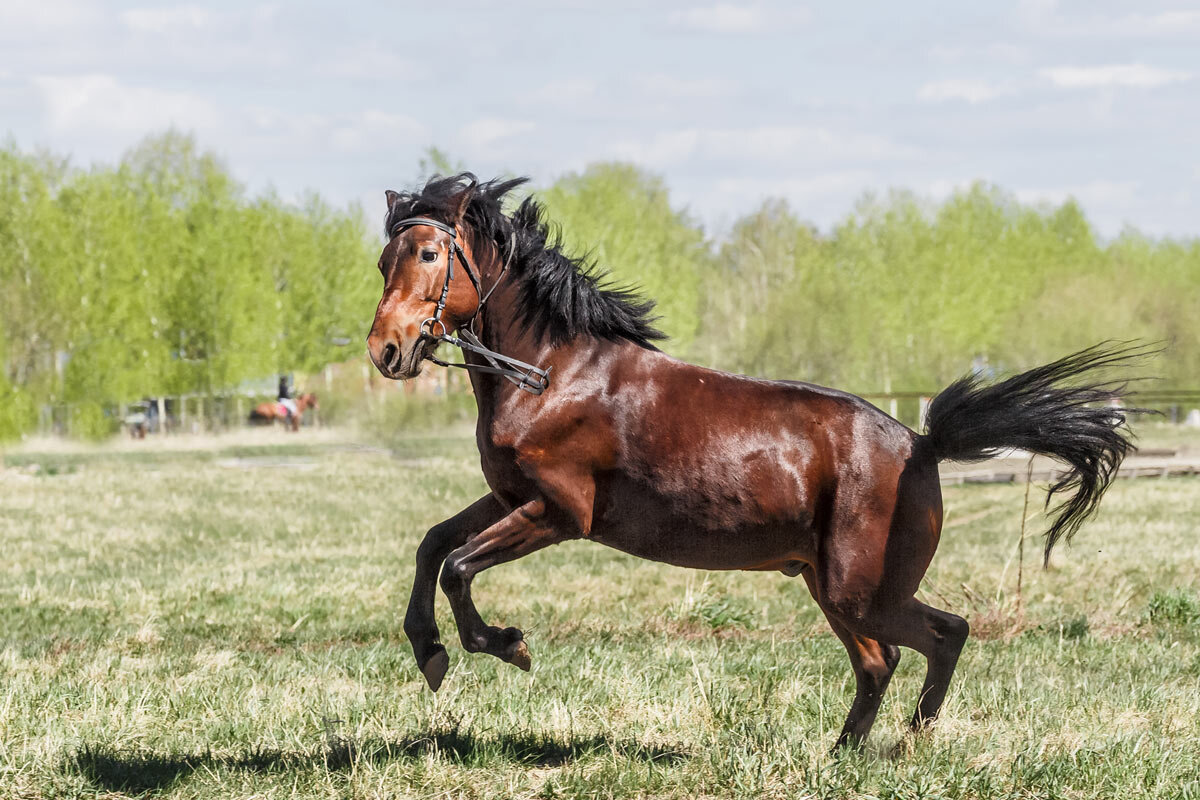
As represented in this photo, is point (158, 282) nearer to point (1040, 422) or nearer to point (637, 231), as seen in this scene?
point (637, 231)

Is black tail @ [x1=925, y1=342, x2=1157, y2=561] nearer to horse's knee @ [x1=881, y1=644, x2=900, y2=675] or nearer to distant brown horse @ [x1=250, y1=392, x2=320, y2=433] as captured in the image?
horse's knee @ [x1=881, y1=644, x2=900, y2=675]

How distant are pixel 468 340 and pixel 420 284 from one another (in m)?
0.35

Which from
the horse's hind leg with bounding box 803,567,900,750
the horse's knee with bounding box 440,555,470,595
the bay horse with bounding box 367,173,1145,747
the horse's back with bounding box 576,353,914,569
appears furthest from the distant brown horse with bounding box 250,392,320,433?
the horse's knee with bounding box 440,555,470,595

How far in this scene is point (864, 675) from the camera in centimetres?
622

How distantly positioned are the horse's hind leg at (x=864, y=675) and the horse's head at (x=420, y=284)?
2.03 m

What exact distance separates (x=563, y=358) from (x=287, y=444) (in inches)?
1447

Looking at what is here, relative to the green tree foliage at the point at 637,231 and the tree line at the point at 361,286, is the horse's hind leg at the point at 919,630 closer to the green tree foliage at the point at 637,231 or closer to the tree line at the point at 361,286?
the tree line at the point at 361,286

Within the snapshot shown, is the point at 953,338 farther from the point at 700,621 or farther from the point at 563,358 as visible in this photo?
the point at 563,358

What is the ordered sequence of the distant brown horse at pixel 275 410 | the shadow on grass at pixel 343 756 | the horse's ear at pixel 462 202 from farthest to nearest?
the distant brown horse at pixel 275 410
the horse's ear at pixel 462 202
the shadow on grass at pixel 343 756

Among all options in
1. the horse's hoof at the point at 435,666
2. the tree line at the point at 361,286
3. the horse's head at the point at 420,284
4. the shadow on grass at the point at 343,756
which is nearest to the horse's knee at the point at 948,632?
the shadow on grass at the point at 343,756

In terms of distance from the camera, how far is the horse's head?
18.6ft

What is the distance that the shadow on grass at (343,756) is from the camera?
5.79 meters

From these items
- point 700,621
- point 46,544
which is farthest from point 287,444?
point 700,621

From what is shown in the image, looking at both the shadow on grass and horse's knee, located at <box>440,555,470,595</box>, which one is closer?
horse's knee, located at <box>440,555,470,595</box>
